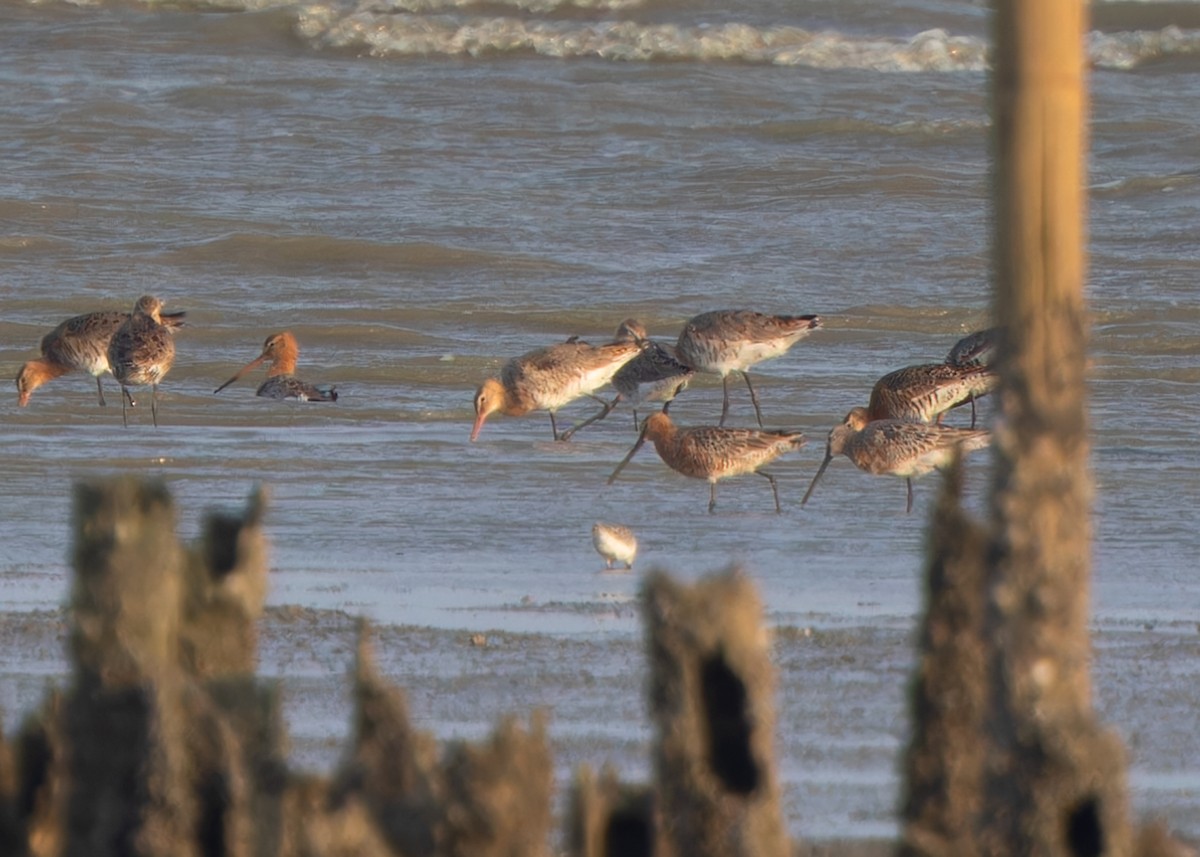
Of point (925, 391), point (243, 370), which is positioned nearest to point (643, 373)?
point (925, 391)

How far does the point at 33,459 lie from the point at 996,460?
7.67 metres

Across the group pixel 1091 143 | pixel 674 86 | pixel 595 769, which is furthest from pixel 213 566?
pixel 674 86

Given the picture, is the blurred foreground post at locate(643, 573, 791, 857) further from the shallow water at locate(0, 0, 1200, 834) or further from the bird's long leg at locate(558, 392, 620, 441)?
the bird's long leg at locate(558, 392, 620, 441)

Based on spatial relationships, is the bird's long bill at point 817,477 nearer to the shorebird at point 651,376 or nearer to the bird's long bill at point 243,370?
the shorebird at point 651,376

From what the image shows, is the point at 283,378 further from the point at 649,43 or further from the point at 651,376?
the point at 649,43

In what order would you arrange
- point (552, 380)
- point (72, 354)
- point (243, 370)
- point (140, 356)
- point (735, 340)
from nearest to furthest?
point (552, 380) → point (735, 340) → point (140, 356) → point (72, 354) → point (243, 370)

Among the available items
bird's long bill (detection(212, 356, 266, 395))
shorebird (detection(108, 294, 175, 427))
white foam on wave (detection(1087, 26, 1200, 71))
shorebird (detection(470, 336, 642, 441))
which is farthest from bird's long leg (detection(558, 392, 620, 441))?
white foam on wave (detection(1087, 26, 1200, 71))

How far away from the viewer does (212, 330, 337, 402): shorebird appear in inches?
452

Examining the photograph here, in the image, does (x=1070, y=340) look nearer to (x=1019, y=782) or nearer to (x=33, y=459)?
(x=1019, y=782)

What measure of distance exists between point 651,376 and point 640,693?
631 cm

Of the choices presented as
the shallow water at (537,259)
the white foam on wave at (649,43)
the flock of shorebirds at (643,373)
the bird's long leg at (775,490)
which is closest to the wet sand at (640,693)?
the shallow water at (537,259)

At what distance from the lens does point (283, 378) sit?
11664mm

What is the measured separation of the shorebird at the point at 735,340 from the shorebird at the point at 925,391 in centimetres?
101

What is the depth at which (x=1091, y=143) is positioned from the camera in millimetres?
20781
